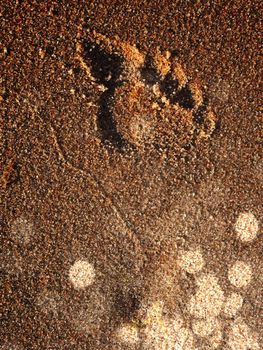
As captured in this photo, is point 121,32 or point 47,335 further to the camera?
Result: point 47,335

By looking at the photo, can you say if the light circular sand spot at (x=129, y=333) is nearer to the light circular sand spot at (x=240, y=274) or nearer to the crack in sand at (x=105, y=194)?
the crack in sand at (x=105, y=194)

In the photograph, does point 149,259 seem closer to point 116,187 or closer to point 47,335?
point 116,187

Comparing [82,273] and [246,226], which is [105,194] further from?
[246,226]

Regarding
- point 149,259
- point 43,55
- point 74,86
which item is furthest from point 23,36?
point 149,259

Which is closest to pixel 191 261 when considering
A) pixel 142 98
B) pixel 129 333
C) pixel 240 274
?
pixel 240 274

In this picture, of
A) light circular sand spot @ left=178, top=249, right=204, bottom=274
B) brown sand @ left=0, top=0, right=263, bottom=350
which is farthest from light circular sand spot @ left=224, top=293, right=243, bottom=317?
light circular sand spot @ left=178, top=249, right=204, bottom=274

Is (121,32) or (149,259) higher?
(121,32)

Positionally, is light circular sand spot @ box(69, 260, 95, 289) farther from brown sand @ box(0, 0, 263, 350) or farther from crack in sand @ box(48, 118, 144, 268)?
crack in sand @ box(48, 118, 144, 268)
